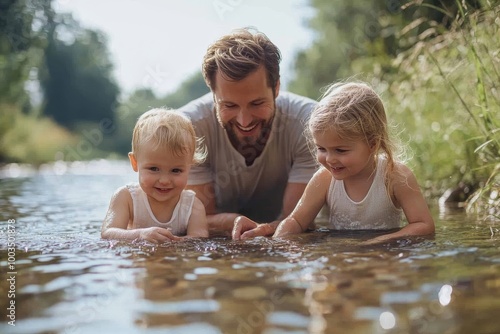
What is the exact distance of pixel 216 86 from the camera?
392 cm

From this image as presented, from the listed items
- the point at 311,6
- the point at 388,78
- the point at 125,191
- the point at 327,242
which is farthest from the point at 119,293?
the point at 311,6

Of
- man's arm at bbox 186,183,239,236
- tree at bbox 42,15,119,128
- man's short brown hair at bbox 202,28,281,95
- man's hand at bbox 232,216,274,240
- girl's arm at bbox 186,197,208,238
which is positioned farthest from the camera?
tree at bbox 42,15,119,128

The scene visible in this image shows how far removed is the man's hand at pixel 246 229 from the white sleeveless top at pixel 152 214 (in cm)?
37

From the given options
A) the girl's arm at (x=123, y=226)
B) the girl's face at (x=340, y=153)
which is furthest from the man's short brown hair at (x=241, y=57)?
the girl's arm at (x=123, y=226)

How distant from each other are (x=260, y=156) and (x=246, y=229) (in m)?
0.99

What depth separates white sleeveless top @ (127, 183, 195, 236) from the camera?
3678 millimetres

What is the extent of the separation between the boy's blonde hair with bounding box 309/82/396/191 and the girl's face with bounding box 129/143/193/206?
745 millimetres

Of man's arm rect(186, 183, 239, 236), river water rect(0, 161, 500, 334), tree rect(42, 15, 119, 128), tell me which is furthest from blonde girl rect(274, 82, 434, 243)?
tree rect(42, 15, 119, 128)

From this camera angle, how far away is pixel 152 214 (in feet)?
12.1

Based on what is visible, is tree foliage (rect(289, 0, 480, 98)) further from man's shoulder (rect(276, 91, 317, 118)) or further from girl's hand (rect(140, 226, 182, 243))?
girl's hand (rect(140, 226, 182, 243))

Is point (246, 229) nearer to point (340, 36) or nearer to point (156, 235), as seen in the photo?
point (156, 235)

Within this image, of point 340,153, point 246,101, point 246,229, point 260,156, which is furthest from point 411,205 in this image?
point 260,156

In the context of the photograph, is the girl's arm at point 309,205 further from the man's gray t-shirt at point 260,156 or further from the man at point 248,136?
the man's gray t-shirt at point 260,156

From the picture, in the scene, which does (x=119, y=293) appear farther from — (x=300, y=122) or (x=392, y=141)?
(x=300, y=122)
